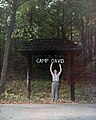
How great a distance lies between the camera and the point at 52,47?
1477 centimetres

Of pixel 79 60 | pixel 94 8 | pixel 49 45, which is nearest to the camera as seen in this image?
pixel 49 45

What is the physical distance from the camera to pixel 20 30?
80.1 feet

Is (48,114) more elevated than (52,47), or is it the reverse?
(52,47)

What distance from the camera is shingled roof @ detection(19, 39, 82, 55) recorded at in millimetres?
14672

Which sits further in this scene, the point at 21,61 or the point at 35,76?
the point at 21,61

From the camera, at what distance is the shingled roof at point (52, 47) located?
14672 mm

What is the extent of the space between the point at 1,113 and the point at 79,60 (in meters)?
19.5

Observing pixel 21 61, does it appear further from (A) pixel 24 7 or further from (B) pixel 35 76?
(A) pixel 24 7

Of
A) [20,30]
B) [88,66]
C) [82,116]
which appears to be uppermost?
[20,30]

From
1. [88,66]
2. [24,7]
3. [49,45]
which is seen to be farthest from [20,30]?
[49,45]

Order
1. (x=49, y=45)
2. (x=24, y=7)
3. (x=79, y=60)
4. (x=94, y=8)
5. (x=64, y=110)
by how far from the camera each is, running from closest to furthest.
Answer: (x=64, y=110)
(x=49, y=45)
(x=94, y=8)
(x=24, y=7)
(x=79, y=60)

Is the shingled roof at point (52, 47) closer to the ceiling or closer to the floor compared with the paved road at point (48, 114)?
closer to the ceiling

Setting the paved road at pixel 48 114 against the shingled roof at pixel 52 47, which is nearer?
the paved road at pixel 48 114

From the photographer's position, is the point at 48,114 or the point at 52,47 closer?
the point at 48,114
